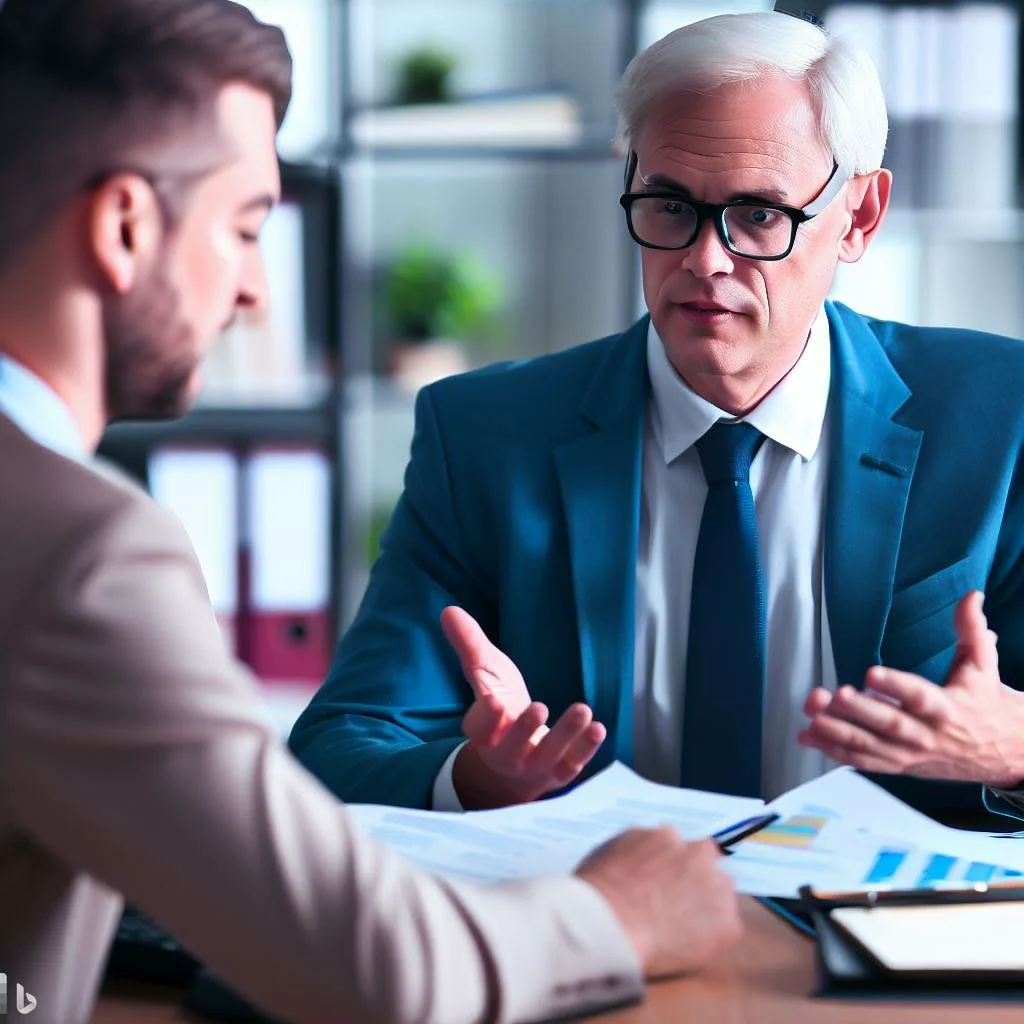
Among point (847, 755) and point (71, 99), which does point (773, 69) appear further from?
point (71, 99)

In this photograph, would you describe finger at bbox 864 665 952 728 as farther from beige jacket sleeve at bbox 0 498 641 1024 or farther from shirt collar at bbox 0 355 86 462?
shirt collar at bbox 0 355 86 462

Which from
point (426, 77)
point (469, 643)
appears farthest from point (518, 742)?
point (426, 77)

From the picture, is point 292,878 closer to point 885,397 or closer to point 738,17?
point 885,397

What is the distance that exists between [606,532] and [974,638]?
49cm

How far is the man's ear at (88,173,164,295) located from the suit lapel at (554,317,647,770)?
2.95 feet

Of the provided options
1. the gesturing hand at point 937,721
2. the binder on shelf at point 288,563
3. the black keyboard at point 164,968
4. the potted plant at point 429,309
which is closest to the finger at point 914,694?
the gesturing hand at point 937,721

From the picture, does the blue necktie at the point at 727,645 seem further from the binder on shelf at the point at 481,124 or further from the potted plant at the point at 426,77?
the potted plant at the point at 426,77

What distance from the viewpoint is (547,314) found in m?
3.52

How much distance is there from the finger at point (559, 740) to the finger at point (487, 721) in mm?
41

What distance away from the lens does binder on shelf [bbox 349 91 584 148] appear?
3.16m

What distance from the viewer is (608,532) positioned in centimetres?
160

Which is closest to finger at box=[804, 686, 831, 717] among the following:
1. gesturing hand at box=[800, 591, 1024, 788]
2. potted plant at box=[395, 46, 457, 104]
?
gesturing hand at box=[800, 591, 1024, 788]

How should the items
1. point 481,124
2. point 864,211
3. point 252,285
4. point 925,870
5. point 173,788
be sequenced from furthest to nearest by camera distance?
point 481,124, point 864,211, point 925,870, point 252,285, point 173,788

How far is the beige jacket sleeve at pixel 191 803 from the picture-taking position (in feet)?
2.19
